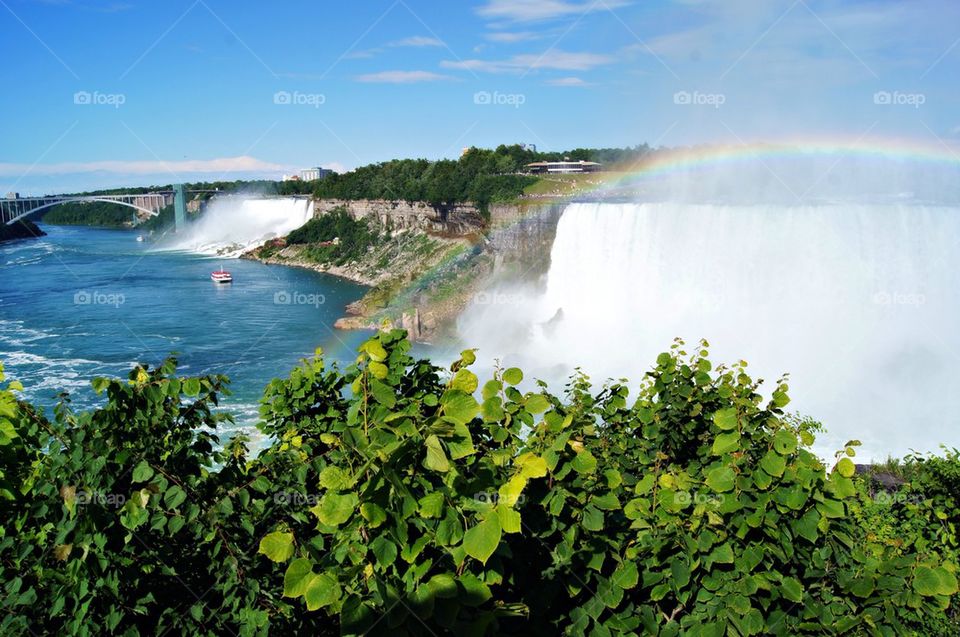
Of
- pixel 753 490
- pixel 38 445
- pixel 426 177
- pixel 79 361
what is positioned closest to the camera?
pixel 753 490

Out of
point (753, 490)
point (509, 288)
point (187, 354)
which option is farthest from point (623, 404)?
point (509, 288)

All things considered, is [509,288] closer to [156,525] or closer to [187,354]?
[187,354]

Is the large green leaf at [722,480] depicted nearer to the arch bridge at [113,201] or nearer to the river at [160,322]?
the river at [160,322]

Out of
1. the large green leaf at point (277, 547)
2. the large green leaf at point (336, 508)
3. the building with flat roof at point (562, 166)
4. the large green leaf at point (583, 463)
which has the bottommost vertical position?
the large green leaf at point (277, 547)

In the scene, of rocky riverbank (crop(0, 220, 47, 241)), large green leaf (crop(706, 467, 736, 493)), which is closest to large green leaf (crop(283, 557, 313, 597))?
large green leaf (crop(706, 467, 736, 493))

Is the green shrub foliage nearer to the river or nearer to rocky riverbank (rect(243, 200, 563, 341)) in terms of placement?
the river

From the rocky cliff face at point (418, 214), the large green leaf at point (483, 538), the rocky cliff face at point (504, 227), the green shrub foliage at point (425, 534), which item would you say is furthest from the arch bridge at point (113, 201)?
the large green leaf at point (483, 538)
